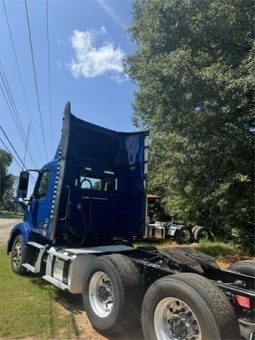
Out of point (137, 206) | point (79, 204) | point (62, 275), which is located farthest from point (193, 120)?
point (62, 275)

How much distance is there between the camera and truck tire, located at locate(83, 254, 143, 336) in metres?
4.67

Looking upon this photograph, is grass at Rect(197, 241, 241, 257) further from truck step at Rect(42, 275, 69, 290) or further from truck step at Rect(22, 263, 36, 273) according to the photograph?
truck step at Rect(42, 275, 69, 290)

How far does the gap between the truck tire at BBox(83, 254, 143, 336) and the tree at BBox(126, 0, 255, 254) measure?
6968 mm

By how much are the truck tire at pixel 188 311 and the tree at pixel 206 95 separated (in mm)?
7416

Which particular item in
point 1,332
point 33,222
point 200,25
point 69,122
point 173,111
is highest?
point 200,25

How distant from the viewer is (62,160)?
6.63 meters

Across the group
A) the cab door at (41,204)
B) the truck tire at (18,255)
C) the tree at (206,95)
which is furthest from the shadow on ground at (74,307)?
the tree at (206,95)

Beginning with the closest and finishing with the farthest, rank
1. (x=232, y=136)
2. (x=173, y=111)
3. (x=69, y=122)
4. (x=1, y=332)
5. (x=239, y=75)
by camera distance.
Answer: (x=1, y=332)
(x=69, y=122)
(x=239, y=75)
(x=232, y=136)
(x=173, y=111)

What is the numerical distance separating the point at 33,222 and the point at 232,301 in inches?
194

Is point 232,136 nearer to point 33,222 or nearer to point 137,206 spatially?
point 137,206

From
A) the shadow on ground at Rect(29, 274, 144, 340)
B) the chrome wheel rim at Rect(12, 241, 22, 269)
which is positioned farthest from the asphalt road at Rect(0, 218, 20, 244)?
the shadow on ground at Rect(29, 274, 144, 340)

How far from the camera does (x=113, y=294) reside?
482cm

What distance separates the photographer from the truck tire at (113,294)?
4.67 m

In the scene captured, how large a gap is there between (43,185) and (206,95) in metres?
6.08
